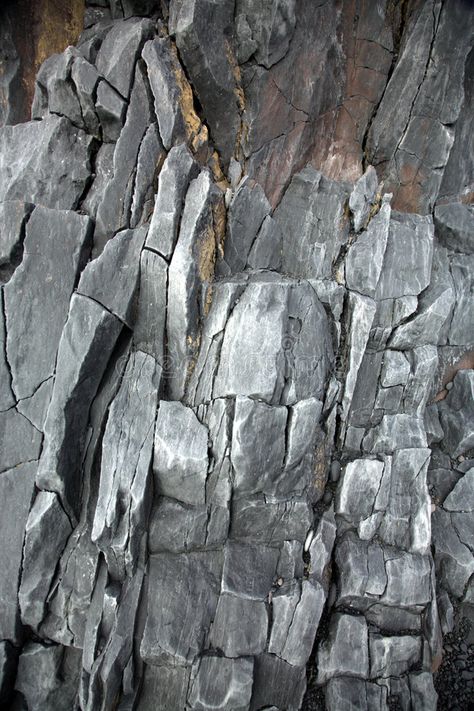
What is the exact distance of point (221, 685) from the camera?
18.2ft

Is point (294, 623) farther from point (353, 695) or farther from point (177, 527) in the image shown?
point (177, 527)

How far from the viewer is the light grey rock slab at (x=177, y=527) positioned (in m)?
5.86

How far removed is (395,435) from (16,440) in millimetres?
6292

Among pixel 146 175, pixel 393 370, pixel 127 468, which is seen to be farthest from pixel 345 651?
pixel 146 175

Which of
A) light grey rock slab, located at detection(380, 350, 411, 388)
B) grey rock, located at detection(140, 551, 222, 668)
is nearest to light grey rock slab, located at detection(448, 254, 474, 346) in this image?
light grey rock slab, located at detection(380, 350, 411, 388)

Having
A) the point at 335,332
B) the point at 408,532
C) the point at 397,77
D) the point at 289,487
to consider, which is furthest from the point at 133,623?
the point at 397,77

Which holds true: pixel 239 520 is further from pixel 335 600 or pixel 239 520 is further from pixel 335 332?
pixel 335 332

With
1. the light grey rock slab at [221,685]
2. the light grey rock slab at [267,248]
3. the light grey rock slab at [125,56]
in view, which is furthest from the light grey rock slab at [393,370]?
the light grey rock slab at [125,56]

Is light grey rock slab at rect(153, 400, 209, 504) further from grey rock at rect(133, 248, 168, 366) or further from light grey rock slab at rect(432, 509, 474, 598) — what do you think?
light grey rock slab at rect(432, 509, 474, 598)

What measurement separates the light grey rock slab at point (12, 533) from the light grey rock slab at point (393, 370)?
19.7 ft

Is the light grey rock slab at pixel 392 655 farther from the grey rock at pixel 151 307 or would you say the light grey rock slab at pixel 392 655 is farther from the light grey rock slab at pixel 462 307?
the grey rock at pixel 151 307

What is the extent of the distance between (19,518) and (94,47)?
760 centimetres

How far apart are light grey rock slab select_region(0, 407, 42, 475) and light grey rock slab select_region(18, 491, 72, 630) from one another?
0.66 m

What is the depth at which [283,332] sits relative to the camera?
19.6 ft
